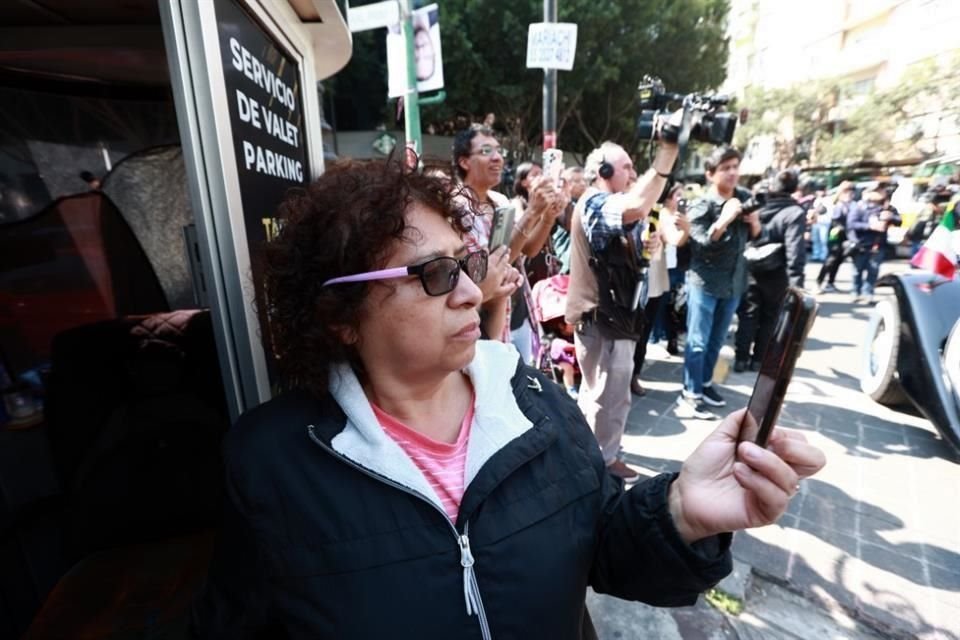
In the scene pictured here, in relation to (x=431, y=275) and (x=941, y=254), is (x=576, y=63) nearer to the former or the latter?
(x=941, y=254)

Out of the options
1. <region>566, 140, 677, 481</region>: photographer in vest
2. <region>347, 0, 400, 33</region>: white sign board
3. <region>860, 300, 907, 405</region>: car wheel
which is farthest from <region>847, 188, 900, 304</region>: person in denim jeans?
<region>347, 0, 400, 33</region>: white sign board

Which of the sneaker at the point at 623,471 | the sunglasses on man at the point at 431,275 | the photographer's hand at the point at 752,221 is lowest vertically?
the sneaker at the point at 623,471

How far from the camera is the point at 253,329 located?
4.96 ft

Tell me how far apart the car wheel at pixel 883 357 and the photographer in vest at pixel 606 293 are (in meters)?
2.54

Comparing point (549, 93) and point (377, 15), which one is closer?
point (377, 15)

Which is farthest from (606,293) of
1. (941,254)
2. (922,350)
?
(941,254)

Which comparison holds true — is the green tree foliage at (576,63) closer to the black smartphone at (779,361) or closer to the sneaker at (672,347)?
the sneaker at (672,347)

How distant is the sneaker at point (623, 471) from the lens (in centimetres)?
332

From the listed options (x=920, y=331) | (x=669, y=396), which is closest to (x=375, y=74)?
(x=669, y=396)

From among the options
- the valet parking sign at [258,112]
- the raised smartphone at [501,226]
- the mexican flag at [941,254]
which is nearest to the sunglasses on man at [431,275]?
the valet parking sign at [258,112]

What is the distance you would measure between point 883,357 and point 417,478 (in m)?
4.89

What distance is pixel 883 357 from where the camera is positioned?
4.34 m

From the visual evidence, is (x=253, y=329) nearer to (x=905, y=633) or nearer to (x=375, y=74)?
(x=905, y=633)

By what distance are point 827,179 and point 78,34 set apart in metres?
34.6
